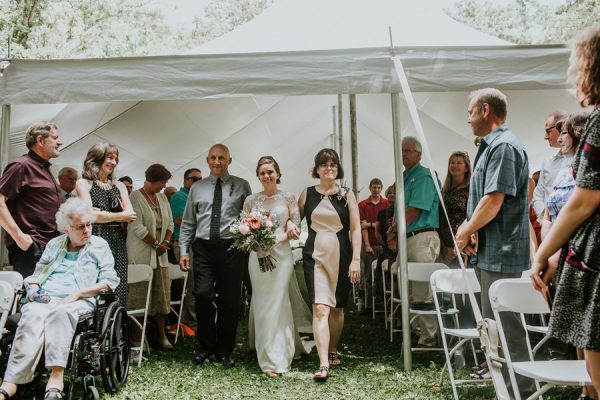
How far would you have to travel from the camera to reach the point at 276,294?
5.63 metres

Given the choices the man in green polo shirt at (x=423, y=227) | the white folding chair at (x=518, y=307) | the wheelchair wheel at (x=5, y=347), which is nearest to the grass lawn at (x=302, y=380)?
the man in green polo shirt at (x=423, y=227)

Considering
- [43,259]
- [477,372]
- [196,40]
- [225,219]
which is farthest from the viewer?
[196,40]

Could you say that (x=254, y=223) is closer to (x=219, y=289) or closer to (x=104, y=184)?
(x=219, y=289)

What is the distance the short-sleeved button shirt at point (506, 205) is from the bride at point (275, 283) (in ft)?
6.39

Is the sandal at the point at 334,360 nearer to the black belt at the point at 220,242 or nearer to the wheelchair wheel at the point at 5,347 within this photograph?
the black belt at the point at 220,242

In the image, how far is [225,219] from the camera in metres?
5.75

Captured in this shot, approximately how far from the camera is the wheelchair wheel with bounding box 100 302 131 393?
4.36m

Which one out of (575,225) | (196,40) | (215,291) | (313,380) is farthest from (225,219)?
(196,40)

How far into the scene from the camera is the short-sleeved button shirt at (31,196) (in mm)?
4809

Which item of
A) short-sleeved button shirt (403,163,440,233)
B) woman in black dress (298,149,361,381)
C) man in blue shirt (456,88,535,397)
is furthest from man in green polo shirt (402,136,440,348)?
man in blue shirt (456,88,535,397)

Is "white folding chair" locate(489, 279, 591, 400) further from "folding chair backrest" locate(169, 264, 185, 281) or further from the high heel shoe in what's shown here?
"folding chair backrest" locate(169, 264, 185, 281)

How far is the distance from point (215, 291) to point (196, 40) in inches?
1127

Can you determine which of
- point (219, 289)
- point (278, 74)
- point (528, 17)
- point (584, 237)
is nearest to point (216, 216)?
point (219, 289)

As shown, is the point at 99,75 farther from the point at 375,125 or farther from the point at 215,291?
the point at 375,125
